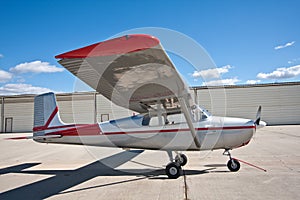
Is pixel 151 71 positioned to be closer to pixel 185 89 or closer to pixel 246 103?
pixel 185 89

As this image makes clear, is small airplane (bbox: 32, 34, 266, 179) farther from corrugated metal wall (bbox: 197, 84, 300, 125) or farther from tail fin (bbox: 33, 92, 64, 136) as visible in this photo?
corrugated metal wall (bbox: 197, 84, 300, 125)


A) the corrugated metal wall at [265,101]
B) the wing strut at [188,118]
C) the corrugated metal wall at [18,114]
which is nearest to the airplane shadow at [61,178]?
the wing strut at [188,118]

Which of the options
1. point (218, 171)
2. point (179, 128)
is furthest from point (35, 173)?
point (218, 171)

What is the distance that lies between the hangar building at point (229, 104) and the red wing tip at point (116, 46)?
24259 mm

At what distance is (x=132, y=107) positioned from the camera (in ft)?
23.2

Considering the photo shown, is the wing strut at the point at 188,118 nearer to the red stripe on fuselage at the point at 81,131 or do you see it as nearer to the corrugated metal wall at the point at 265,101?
the red stripe on fuselage at the point at 81,131

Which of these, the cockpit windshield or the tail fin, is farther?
the tail fin

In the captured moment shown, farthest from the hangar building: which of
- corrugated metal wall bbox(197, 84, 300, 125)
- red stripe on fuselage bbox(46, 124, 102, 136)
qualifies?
red stripe on fuselage bbox(46, 124, 102, 136)

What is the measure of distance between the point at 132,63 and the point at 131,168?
396 centimetres

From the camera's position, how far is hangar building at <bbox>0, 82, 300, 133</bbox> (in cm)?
2891

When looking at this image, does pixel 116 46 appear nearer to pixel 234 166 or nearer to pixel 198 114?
pixel 198 114

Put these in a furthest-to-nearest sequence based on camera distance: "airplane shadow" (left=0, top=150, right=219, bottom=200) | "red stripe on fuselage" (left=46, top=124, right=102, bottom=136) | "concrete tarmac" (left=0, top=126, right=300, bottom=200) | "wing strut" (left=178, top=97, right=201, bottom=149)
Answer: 1. "red stripe on fuselage" (left=46, top=124, right=102, bottom=136)
2. "wing strut" (left=178, top=97, right=201, bottom=149)
3. "airplane shadow" (left=0, top=150, right=219, bottom=200)
4. "concrete tarmac" (left=0, top=126, right=300, bottom=200)

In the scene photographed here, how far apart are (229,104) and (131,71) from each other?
27642 mm

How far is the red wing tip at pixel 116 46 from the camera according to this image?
318 cm
